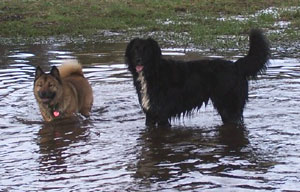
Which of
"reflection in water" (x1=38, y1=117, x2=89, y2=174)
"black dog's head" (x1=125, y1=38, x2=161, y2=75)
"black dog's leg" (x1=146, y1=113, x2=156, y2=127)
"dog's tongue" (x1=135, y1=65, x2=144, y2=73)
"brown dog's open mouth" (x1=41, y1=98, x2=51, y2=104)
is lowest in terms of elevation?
"reflection in water" (x1=38, y1=117, x2=89, y2=174)

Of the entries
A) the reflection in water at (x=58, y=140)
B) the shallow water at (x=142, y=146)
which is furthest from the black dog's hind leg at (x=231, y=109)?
the reflection in water at (x=58, y=140)

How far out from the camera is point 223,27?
1947 cm

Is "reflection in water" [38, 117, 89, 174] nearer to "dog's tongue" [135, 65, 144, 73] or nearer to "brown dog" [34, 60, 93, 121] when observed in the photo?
"brown dog" [34, 60, 93, 121]

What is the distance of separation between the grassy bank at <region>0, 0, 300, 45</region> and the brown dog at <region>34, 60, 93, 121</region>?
7147mm

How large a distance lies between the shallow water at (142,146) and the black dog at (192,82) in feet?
0.95

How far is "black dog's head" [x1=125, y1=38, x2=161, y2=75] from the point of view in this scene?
856cm

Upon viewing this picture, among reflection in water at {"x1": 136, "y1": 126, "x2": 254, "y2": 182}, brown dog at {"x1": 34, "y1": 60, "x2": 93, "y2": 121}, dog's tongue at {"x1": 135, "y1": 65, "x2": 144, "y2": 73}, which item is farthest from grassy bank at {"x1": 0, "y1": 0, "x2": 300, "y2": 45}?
reflection in water at {"x1": 136, "y1": 126, "x2": 254, "y2": 182}

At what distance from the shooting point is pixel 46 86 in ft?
30.8

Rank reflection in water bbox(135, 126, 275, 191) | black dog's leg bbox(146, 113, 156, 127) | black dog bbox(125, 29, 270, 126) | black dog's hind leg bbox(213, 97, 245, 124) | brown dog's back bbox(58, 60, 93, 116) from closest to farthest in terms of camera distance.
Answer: reflection in water bbox(135, 126, 275, 191) → black dog bbox(125, 29, 270, 126) → black dog's leg bbox(146, 113, 156, 127) → black dog's hind leg bbox(213, 97, 245, 124) → brown dog's back bbox(58, 60, 93, 116)

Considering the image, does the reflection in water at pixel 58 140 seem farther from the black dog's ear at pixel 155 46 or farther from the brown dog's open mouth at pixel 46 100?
the black dog's ear at pixel 155 46

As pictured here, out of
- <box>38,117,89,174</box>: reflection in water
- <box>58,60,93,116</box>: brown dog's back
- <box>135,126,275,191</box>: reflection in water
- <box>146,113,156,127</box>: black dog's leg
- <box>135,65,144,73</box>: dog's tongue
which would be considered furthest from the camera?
<box>58,60,93,116</box>: brown dog's back

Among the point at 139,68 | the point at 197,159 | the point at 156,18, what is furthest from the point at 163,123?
the point at 156,18

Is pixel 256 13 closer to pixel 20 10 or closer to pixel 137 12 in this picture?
pixel 137 12

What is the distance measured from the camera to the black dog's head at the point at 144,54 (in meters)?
8.56
